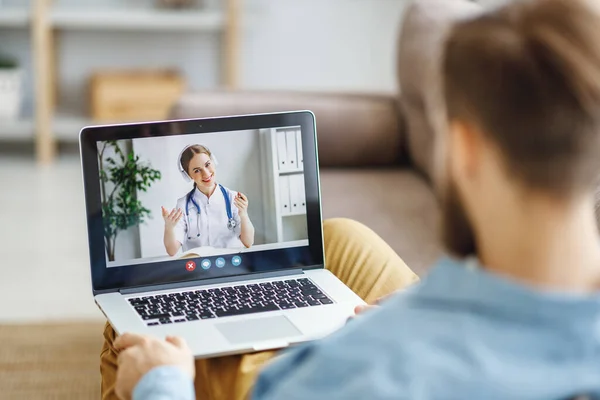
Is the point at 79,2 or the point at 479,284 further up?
the point at 79,2

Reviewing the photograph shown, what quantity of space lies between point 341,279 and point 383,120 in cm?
109

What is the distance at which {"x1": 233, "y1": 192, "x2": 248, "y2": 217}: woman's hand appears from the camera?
1351 mm

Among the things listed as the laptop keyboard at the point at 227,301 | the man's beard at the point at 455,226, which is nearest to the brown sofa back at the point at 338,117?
the laptop keyboard at the point at 227,301

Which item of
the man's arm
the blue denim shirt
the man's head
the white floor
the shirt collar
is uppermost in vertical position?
the man's head

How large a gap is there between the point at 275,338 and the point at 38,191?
2.42 metres

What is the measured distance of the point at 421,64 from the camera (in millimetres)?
2328

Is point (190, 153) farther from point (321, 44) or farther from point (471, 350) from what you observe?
point (321, 44)

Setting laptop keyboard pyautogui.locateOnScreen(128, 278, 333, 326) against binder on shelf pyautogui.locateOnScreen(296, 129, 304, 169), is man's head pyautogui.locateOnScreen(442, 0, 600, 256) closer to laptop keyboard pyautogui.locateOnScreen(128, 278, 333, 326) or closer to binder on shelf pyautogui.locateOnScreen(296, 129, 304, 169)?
laptop keyboard pyautogui.locateOnScreen(128, 278, 333, 326)

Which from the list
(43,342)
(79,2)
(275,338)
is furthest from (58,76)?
(275,338)

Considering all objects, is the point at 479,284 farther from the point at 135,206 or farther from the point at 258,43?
the point at 258,43

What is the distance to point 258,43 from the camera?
4.03 metres

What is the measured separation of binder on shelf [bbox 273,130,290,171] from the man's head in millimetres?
679

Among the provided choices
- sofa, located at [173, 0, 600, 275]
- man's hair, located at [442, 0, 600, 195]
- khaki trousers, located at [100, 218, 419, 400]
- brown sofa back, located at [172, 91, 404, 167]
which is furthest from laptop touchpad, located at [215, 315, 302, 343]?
brown sofa back, located at [172, 91, 404, 167]

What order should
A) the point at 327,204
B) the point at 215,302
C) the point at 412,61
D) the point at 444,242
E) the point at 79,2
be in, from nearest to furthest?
the point at 444,242 → the point at 215,302 → the point at 327,204 → the point at 412,61 → the point at 79,2
